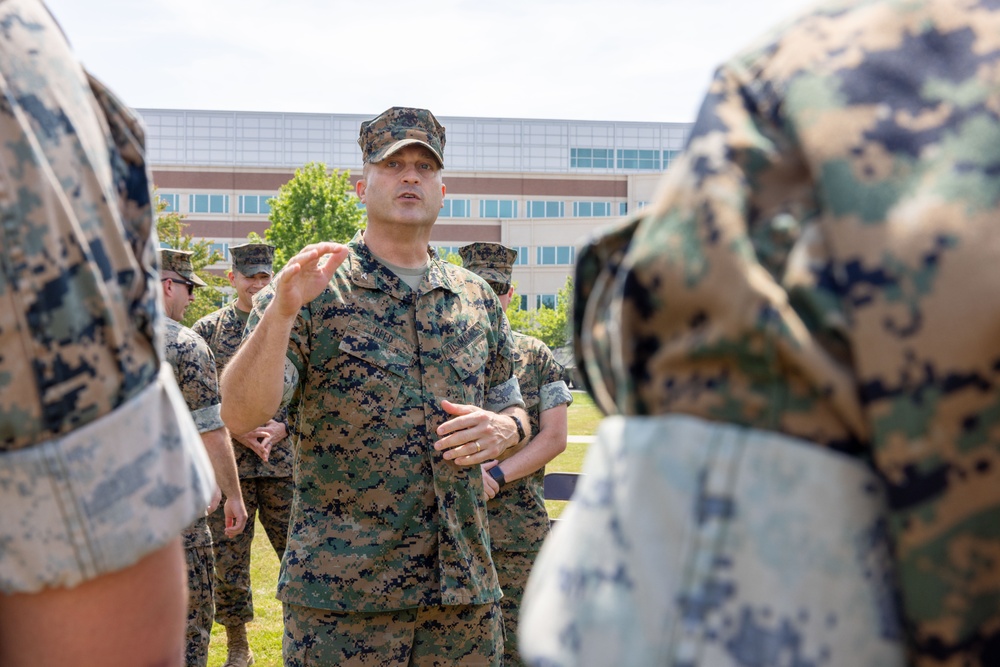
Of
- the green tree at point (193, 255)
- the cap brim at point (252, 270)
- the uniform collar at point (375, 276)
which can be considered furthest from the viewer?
the green tree at point (193, 255)

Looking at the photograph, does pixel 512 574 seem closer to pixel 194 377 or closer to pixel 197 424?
pixel 197 424

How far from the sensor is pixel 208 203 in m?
57.1

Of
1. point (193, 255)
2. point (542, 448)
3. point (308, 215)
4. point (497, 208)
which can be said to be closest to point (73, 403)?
point (542, 448)

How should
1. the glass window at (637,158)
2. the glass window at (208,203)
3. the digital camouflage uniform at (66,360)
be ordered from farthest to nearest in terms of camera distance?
the glass window at (637,158), the glass window at (208,203), the digital camouflage uniform at (66,360)

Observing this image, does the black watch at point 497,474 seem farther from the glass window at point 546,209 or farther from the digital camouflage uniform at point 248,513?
the glass window at point 546,209

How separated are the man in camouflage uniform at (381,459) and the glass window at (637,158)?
6300 centimetres

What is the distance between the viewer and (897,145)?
3.02ft

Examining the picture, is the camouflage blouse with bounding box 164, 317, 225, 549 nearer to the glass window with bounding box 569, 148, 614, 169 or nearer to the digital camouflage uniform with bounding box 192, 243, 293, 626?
the digital camouflage uniform with bounding box 192, 243, 293, 626

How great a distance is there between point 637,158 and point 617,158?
148cm

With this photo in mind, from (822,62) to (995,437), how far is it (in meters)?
0.39

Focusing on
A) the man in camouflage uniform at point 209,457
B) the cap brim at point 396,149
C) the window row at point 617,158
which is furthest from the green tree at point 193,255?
the window row at point 617,158

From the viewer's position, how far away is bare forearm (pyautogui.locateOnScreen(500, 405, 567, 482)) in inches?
204

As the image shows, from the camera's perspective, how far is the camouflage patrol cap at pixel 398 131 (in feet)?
13.8

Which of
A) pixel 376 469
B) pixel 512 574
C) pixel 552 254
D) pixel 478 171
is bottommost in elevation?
pixel 512 574
